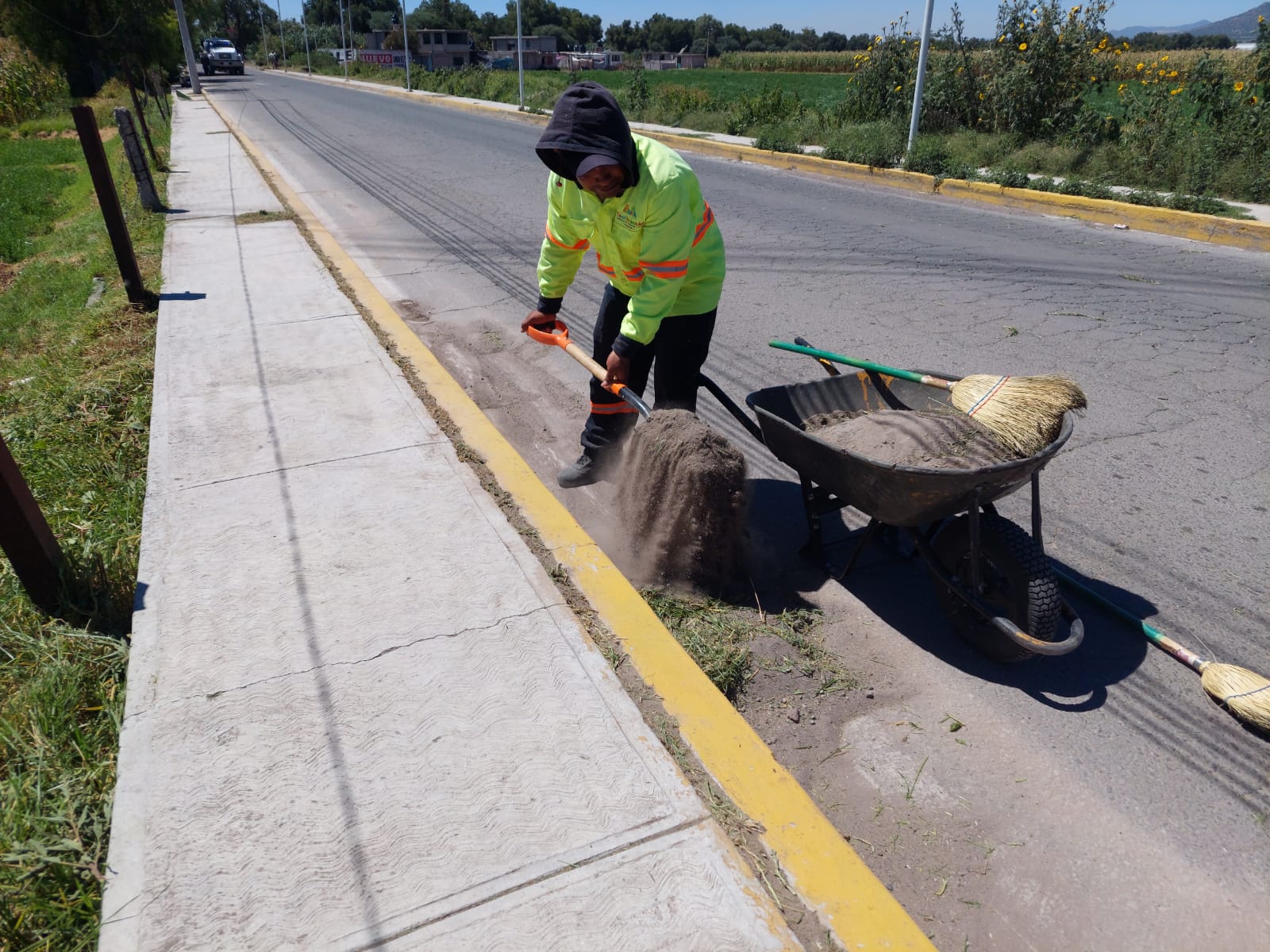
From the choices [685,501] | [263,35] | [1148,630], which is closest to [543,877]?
[685,501]

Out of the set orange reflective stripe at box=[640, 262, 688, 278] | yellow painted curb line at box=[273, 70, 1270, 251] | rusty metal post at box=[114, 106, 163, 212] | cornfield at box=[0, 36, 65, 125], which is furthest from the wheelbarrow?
cornfield at box=[0, 36, 65, 125]

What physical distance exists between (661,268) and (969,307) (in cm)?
438

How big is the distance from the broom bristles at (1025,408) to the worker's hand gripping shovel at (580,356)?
1.27m

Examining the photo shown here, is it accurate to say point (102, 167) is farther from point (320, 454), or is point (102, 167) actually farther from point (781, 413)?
point (781, 413)

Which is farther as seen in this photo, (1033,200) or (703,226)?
(1033,200)

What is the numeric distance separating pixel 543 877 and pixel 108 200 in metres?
6.89

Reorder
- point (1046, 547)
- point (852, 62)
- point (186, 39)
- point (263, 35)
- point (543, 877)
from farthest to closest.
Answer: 1. point (263, 35)
2. point (852, 62)
3. point (186, 39)
4. point (1046, 547)
5. point (543, 877)

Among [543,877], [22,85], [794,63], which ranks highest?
[794,63]

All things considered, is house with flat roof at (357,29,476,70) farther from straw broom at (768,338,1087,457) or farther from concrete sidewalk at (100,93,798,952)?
straw broom at (768,338,1087,457)

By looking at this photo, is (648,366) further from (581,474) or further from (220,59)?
(220,59)

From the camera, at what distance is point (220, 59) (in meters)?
59.2

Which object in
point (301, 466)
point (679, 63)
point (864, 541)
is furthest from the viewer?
point (679, 63)

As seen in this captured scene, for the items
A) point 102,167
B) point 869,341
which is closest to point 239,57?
point 102,167

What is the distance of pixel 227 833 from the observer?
2156mm
